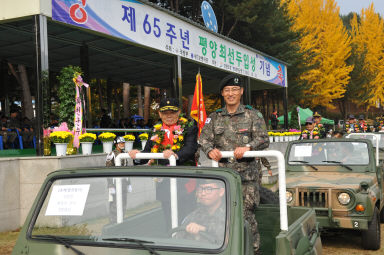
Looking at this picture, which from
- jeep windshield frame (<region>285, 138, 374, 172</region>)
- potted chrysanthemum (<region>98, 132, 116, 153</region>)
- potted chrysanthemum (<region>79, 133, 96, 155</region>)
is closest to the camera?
jeep windshield frame (<region>285, 138, 374, 172</region>)

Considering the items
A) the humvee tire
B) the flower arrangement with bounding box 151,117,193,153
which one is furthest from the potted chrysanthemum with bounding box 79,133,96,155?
the humvee tire

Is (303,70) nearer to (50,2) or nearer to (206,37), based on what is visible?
(206,37)

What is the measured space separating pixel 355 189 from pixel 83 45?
990 centimetres

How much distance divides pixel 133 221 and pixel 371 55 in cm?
4590

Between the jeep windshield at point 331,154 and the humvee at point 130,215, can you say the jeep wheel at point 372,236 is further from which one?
the humvee at point 130,215

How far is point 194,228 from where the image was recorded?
239cm

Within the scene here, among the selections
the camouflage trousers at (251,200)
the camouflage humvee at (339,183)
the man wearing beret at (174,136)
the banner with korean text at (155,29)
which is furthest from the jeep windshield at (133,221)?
the banner with korean text at (155,29)

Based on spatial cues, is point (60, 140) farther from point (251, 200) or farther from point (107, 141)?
point (251, 200)

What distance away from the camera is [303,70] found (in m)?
28.6

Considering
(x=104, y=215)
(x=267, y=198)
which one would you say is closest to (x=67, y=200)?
(x=104, y=215)

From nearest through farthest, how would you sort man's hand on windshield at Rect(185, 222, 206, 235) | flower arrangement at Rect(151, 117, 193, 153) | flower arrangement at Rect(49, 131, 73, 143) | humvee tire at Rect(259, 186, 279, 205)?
man's hand on windshield at Rect(185, 222, 206, 235)
flower arrangement at Rect(151, 117, 193, 153)
humvee tire at Rect(259, 186, 279, 205)
flower arrangement at Rect(49, 131, 73, 143)

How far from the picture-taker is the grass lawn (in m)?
5.89

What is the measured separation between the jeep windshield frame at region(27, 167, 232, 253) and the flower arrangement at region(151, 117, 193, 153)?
5.64 ft

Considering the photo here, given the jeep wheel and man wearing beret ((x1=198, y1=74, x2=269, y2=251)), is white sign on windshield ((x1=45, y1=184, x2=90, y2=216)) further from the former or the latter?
the jeep wheel
